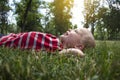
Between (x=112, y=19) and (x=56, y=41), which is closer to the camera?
(x=56, y=41)

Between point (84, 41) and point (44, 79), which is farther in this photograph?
point (84, 41)

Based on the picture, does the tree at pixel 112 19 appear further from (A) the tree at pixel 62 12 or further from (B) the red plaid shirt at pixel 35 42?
(B) the red plaid shirt at pixel 35 42

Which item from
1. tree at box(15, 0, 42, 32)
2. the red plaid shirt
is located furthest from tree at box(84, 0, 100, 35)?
the red plaid shirt

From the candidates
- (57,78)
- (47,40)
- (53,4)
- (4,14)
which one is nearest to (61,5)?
(53,4)

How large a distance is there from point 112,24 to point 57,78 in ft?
215

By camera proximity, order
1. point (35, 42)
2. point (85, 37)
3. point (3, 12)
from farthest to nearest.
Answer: point (3, 12) < point (85, 37) < point (35, 42)

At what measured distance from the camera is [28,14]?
53781 millimetres

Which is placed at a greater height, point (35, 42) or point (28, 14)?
point (28, 14)

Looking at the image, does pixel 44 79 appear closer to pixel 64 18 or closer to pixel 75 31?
pixel 75 31

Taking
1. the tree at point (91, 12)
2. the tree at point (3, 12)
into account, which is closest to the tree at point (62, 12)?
the tree at point (91, 12)

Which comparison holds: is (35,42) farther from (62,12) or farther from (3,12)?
(62,12)

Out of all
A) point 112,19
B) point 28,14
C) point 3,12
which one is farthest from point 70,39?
point 112,19

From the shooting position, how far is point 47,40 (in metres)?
6.26

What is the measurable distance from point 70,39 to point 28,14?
159 ft
